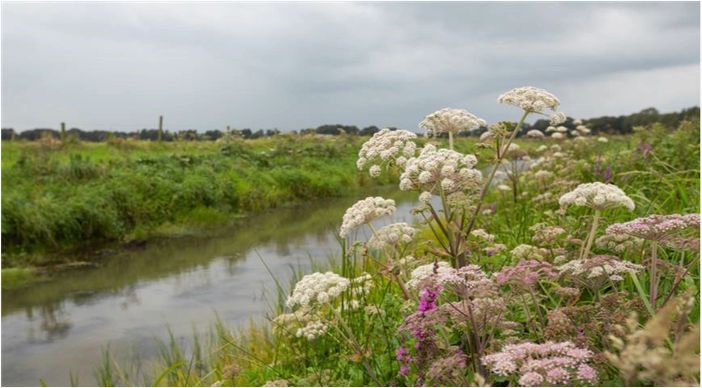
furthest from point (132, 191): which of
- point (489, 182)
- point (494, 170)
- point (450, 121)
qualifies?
point (494, 170)

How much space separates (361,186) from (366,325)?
21.4 meters

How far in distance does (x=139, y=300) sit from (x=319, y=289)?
7.70 meters

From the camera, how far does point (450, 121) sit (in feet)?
11.6

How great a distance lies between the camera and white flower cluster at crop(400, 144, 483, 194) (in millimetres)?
3064

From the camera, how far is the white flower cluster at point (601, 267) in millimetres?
2799

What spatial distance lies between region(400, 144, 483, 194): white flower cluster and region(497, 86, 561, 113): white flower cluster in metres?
0.53

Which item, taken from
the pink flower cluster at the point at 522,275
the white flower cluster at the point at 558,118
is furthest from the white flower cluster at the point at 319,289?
the white flower cluster at the point at 558,118

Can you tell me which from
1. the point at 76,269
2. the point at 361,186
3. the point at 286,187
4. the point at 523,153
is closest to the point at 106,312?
the point at 76,269

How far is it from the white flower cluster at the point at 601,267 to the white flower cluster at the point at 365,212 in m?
1.02

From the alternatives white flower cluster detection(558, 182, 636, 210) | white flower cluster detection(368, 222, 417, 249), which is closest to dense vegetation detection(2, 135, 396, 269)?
white flower cluster detection(368, 222, 417, 249)

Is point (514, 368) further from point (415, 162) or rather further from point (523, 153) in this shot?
point (523, 153)

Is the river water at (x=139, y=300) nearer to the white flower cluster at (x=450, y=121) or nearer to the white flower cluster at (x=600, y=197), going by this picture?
the white flower cluster at (x=450, y=121)

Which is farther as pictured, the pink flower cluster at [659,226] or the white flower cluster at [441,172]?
the white flower cluster at [441,172]

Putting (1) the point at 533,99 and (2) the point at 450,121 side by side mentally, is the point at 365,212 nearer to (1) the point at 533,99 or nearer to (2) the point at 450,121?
(2) the point at 450,121
